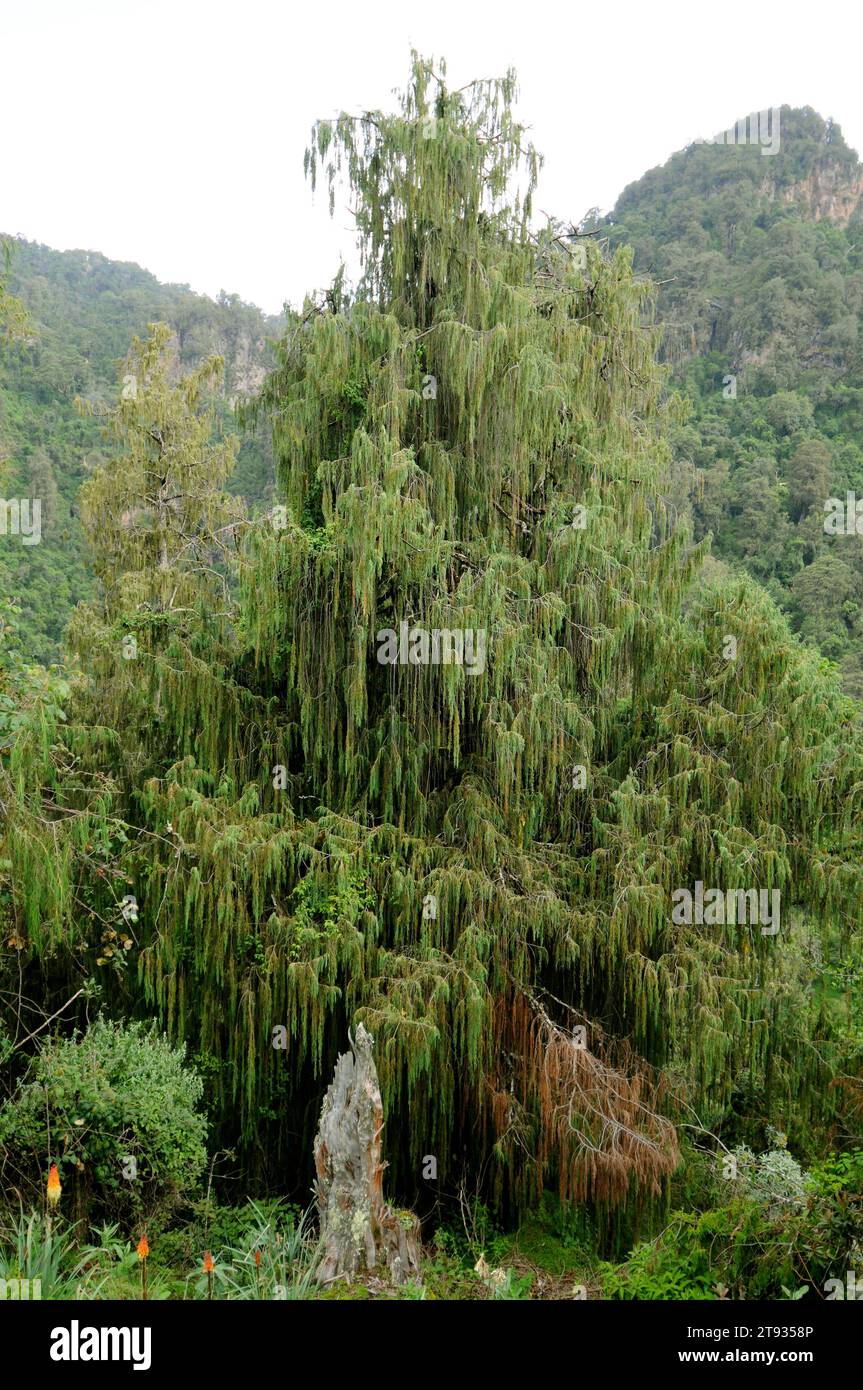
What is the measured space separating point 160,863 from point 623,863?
11.0 feet

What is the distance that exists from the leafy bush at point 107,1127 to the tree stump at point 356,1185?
0.98 metres

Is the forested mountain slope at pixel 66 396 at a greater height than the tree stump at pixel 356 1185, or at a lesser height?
greater

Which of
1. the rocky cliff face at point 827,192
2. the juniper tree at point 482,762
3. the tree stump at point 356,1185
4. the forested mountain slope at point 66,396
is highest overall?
the rocky cliff face at point 827,192

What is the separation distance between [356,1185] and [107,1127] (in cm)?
157

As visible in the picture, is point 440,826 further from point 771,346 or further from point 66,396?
point 771,346

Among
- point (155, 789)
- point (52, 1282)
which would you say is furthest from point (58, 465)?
point (52, 1282)

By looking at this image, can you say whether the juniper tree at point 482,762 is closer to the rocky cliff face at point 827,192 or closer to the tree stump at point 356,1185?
the tree stump at point 356,1185

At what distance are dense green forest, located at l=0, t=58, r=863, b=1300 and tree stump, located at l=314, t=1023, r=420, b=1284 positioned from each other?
35mm

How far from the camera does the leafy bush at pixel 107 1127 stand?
19.6 feet

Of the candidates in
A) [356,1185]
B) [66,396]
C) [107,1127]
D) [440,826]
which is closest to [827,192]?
Result: [66,396]

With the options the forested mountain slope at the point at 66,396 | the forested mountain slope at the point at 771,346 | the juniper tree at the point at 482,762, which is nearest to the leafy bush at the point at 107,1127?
the juniper tree at the point at 482,762

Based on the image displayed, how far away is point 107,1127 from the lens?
6.13m

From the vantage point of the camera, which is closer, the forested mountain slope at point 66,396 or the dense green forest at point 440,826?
the dense green forest at point 440,826

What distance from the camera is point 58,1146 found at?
603 cm
